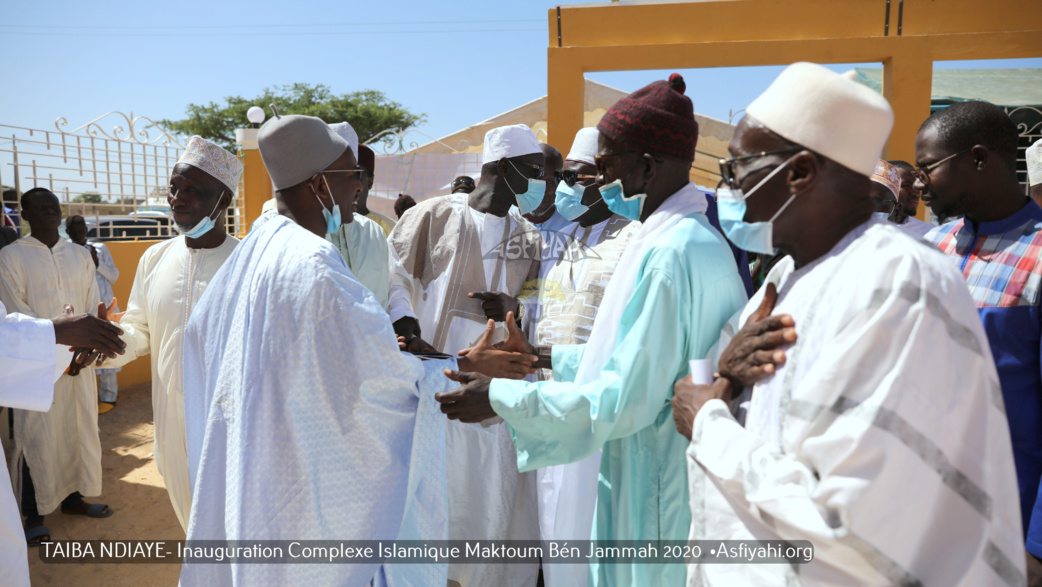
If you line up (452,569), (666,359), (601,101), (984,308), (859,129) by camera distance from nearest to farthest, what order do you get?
(859,129), (666,359), (984,308), (452,569), (601,101)

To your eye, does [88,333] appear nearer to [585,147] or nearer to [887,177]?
[585,147]

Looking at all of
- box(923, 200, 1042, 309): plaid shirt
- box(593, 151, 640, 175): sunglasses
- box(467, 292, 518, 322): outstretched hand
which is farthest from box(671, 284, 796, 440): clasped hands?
box(467, 292, 518, 322): outstretched hand

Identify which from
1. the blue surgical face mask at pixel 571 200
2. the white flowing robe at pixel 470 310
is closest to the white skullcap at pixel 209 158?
the white flowing robe at pixel 470 310

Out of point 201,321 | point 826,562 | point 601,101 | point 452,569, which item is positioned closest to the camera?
point 826,562

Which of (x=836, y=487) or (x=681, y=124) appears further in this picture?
(x=681, y=124)

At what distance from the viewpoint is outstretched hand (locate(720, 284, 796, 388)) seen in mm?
1638

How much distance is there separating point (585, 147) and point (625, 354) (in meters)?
2.92

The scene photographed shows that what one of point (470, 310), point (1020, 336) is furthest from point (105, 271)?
point (1020, 336)

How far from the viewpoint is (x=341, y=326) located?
2.54 m

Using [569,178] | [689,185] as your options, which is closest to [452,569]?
[569,178]

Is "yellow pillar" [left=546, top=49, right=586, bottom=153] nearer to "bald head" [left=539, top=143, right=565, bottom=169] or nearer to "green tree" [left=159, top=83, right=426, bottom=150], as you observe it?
"bald head" [left=539, top=143, right=565, bottom=169]

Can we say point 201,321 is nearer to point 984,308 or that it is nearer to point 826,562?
point 826,562

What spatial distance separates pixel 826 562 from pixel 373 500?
172cm

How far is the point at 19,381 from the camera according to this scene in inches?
124
